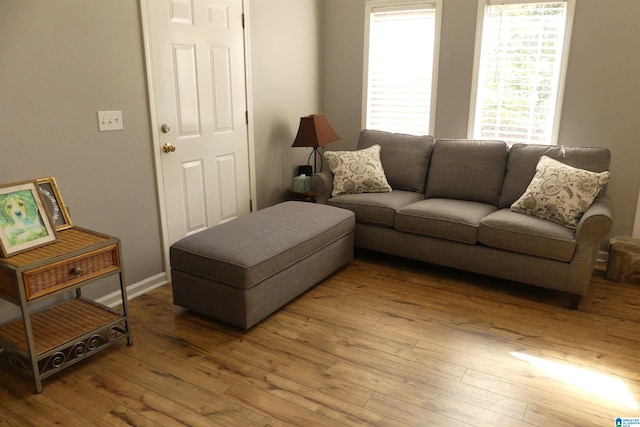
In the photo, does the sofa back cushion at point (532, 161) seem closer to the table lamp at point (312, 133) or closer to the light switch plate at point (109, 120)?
the table lamp at point (312, 133)

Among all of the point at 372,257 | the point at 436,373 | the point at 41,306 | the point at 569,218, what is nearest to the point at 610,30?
the point at 569,218

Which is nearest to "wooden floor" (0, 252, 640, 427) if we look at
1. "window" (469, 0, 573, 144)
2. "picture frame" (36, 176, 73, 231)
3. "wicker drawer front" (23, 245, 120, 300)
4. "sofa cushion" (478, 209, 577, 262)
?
"sofa cushion" (478, 209, 577, 262)

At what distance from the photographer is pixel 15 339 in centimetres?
230

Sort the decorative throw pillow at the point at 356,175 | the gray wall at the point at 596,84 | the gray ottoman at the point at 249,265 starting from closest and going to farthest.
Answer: the gray ottoman at the point at 249,265, the gray wall at the point at 596,84, the decorative throw pillow at the point at 356,175

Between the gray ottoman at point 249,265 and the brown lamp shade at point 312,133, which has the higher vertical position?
the brown lamp shade at point 312,133

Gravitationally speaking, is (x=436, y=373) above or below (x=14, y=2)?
below

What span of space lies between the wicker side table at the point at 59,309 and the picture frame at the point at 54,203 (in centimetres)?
5

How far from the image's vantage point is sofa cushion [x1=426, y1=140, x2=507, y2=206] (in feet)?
12.2

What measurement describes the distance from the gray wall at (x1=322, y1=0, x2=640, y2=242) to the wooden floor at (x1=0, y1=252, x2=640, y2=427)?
949mm

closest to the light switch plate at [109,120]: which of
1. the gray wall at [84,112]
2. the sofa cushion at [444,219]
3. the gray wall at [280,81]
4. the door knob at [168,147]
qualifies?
the gray wall at [84,112]

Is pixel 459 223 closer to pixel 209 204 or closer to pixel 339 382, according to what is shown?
pixel 339 382

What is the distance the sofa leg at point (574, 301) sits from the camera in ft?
9.91

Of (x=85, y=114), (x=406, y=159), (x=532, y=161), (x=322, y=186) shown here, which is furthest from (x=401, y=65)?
(x=85, y=114)

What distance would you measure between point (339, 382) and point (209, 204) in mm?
1925
